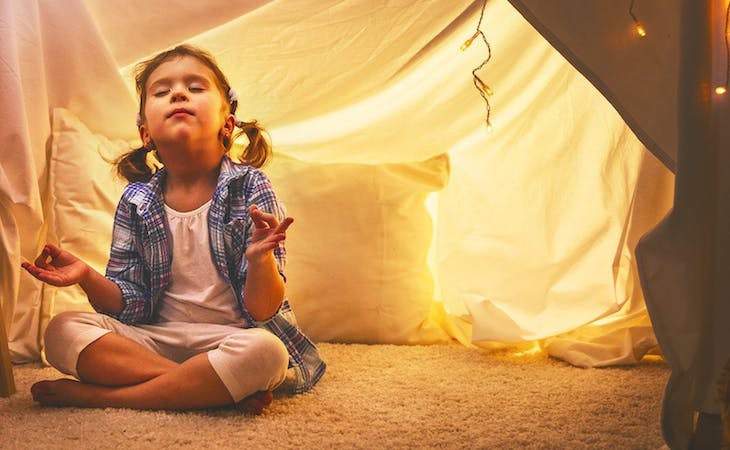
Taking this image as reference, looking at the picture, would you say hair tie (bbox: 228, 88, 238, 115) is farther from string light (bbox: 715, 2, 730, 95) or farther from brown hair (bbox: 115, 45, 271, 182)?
string light (bbox: 715, 2, 730, 95)

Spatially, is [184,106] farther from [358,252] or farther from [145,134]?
[358,252]

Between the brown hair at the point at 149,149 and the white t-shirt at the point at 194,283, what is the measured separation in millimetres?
202

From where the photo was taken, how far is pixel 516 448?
3.73 feet

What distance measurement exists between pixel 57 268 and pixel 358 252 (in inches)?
28.0

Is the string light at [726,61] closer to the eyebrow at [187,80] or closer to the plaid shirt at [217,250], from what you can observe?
the plaid shirt at [217,250]

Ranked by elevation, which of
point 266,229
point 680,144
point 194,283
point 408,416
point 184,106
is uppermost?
point 184,106

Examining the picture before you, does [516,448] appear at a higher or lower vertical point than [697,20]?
lower

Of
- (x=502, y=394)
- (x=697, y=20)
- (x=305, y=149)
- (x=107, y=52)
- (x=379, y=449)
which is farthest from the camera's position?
(x=305, y=149)

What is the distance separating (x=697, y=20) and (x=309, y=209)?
3.55 ft

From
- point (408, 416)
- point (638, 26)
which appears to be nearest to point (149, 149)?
point (408, 416)

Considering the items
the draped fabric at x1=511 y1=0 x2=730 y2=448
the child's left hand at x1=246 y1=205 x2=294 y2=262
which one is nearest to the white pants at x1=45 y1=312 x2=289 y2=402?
the child's left hand at x1=246 y1=205 x2=294 y2=262

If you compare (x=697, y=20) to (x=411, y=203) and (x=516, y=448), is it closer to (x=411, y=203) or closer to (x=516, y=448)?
(x=516, y=448)

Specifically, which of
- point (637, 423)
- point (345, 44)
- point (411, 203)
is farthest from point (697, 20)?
point (411, 203)

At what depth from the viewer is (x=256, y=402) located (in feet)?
4.33
